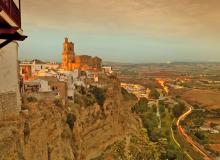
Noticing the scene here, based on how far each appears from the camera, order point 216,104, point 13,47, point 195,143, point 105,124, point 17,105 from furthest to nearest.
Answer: point 216,104 → point 195,143 → point 105,124 → point 17,105 → point 13,47

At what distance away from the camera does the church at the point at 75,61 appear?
3869 cm

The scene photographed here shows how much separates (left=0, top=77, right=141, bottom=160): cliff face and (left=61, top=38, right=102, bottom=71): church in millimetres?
10452

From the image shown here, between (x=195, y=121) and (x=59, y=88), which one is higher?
(x=59, y=88)

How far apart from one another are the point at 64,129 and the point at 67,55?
72.9 ft

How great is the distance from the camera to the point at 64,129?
17.1 m

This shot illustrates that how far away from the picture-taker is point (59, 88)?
22109 millimetres

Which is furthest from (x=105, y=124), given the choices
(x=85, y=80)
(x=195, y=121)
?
(x=195, y=121)

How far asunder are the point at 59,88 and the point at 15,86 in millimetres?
12044

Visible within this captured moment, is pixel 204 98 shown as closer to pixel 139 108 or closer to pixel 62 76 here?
pixel 139 108

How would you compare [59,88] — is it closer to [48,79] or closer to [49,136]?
[48,79]

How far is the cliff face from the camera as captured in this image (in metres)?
10.4

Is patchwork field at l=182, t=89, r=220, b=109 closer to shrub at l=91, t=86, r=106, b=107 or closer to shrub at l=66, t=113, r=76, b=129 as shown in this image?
shrub at l=91, t=86, r=106, b=107

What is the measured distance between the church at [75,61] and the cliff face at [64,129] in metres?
10.5

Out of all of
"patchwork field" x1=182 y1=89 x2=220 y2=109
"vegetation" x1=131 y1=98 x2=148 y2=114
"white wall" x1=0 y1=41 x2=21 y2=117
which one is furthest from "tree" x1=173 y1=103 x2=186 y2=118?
"white wall" x1=0 y1=41 x2=21 y2=117
